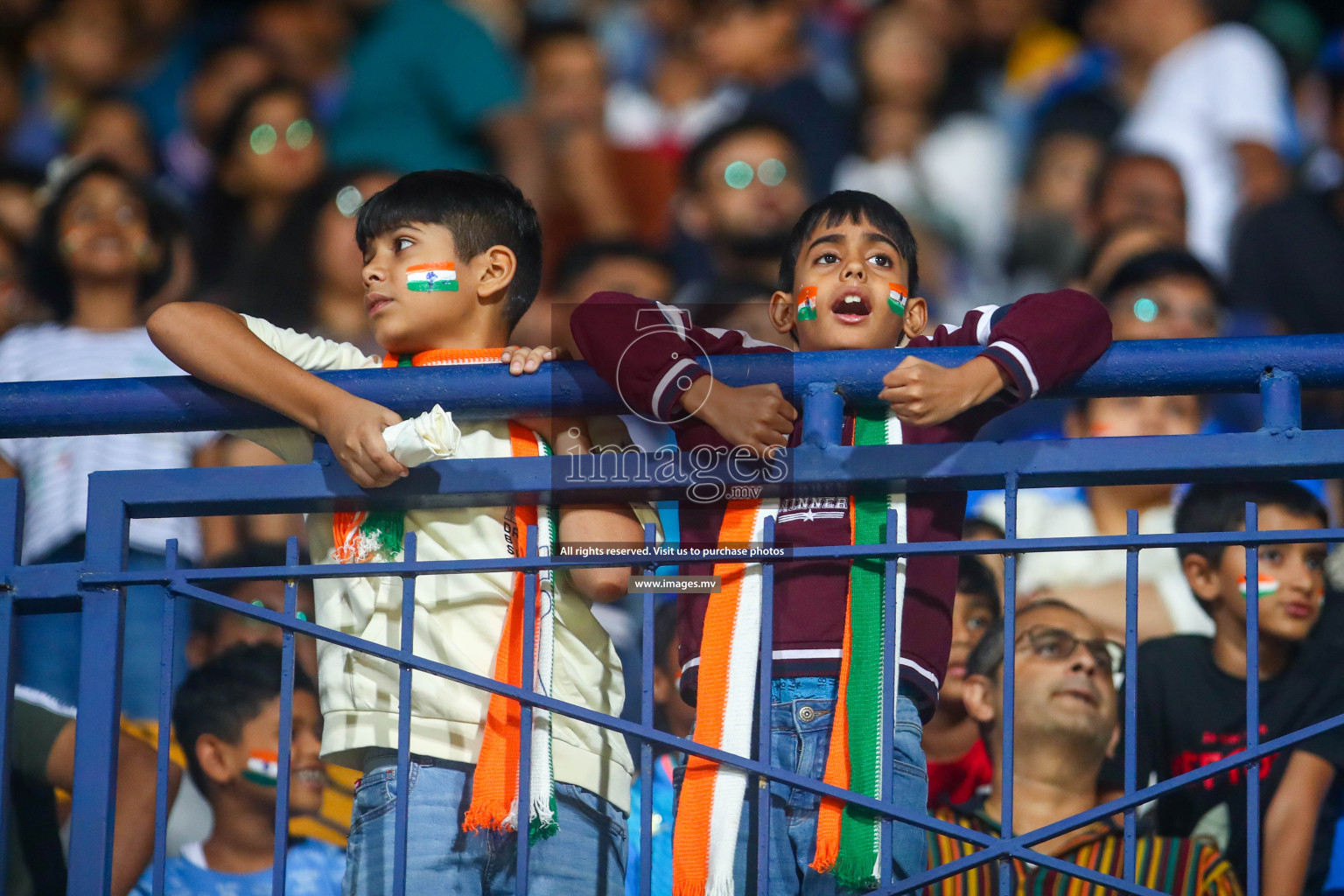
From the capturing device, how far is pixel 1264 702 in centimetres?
362

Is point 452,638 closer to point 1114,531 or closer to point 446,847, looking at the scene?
point 446,847

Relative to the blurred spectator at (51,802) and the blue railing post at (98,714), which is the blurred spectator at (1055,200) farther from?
the blue railing post at (98,714)

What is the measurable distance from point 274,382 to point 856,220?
1.07m

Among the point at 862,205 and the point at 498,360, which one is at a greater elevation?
the point at 862,205

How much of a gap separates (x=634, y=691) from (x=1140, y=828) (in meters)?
1.33

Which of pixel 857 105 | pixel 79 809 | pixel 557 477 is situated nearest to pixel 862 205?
pixel 557 477

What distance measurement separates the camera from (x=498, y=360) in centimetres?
293

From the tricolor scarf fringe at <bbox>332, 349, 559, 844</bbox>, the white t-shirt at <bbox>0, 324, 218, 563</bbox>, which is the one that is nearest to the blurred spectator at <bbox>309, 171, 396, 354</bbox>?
the white t-shirt at <bbox>0, 324, 218, 563</bbox>

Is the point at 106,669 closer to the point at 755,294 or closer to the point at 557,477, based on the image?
the point at 557,477

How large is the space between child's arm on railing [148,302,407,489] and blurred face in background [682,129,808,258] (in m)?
3.26

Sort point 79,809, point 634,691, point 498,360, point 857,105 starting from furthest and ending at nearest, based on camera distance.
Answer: point 857,105, point 634,691, point 498,360, point 79,809

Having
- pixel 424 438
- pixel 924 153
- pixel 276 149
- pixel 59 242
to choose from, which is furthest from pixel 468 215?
pixel 924 153

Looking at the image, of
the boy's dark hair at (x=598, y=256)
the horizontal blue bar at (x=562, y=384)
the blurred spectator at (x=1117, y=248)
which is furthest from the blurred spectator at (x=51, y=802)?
the blurred spectator at (x=1117, y=248)

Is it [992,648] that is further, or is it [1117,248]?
[1117,248]
